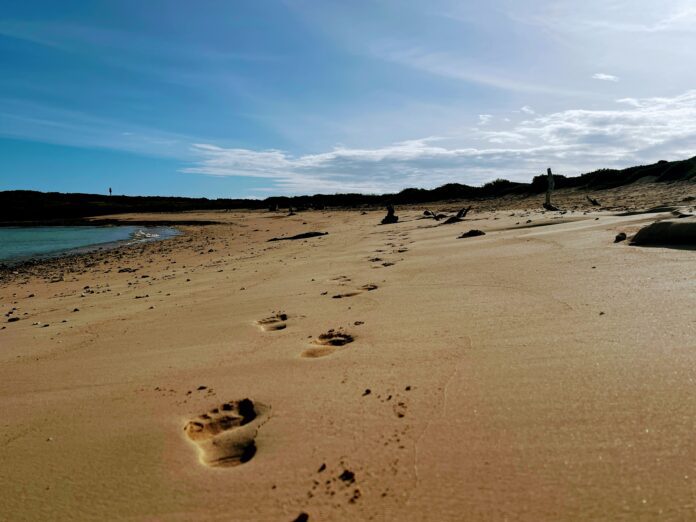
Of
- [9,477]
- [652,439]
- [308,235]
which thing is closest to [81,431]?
[9,477]

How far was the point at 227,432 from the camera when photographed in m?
1.88

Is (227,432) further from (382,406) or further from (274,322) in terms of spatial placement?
(274,322)

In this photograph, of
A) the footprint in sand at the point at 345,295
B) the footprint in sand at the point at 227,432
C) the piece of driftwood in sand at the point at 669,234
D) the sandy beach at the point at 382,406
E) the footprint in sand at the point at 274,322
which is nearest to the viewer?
the sandy beach at the point at 382,406

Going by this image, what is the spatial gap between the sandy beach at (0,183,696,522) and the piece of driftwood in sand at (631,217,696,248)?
66cm

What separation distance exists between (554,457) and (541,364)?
68 centimetres

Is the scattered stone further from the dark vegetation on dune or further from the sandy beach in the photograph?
the dark vegetation on dune

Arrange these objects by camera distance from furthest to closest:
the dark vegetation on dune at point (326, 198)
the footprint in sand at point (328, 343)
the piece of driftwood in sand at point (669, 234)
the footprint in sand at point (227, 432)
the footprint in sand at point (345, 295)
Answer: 1. the dark vegetation on dune at point (326, 198)
2. the piece of driftwood in sand at point (669, 234)
3. the footprint in sand at point (345, 295)
4. the footprint in sand at point (328, 343)
5. the footprint in sand at point (227, 432)

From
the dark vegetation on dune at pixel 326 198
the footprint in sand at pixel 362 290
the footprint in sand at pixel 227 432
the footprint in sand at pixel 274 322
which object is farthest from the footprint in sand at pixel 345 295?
the dark vegetation on dune at pixel 326 198

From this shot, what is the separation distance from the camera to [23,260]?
1414 cm

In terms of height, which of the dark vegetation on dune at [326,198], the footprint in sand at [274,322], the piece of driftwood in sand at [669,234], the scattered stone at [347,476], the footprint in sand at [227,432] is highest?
the dark vegetation on dune at [326,198]

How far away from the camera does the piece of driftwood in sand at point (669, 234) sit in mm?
4352

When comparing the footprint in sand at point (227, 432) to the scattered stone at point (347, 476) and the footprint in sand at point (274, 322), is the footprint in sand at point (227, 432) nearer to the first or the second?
the scattered stone at point (347, 476)

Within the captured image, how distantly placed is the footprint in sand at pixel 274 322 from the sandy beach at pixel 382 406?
0.02 m

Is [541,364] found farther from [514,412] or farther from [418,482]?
[418,482]
